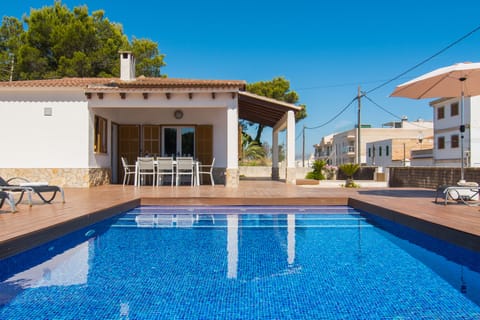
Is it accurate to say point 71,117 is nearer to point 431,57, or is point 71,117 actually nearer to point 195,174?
point 195,174

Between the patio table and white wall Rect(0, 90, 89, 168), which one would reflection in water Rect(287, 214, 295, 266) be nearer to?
the patio table

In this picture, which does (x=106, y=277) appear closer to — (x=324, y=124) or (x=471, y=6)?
(x=471, y=6)

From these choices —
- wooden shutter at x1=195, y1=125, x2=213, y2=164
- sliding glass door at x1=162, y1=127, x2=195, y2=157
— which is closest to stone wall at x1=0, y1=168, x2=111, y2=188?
sliding glass door at x1=162, y1=127, x2=195, y2=157

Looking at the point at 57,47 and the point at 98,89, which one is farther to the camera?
the point at 57,47

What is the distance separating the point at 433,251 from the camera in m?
4.95

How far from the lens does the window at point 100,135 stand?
12539 mm

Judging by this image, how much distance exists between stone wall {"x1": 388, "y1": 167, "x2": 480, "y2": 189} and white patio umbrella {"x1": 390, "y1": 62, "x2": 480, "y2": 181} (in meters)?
3.43

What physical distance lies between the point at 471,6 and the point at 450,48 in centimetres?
212

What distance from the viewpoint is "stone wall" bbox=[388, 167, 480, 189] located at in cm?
1160

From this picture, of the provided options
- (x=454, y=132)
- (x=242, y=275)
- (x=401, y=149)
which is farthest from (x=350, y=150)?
(x=242, y=275)

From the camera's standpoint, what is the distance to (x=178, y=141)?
48.1ft

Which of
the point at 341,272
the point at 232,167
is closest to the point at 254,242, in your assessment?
the point at 341,272

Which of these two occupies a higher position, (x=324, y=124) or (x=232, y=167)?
(x=324, y=124)

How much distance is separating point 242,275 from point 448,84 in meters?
6.88
